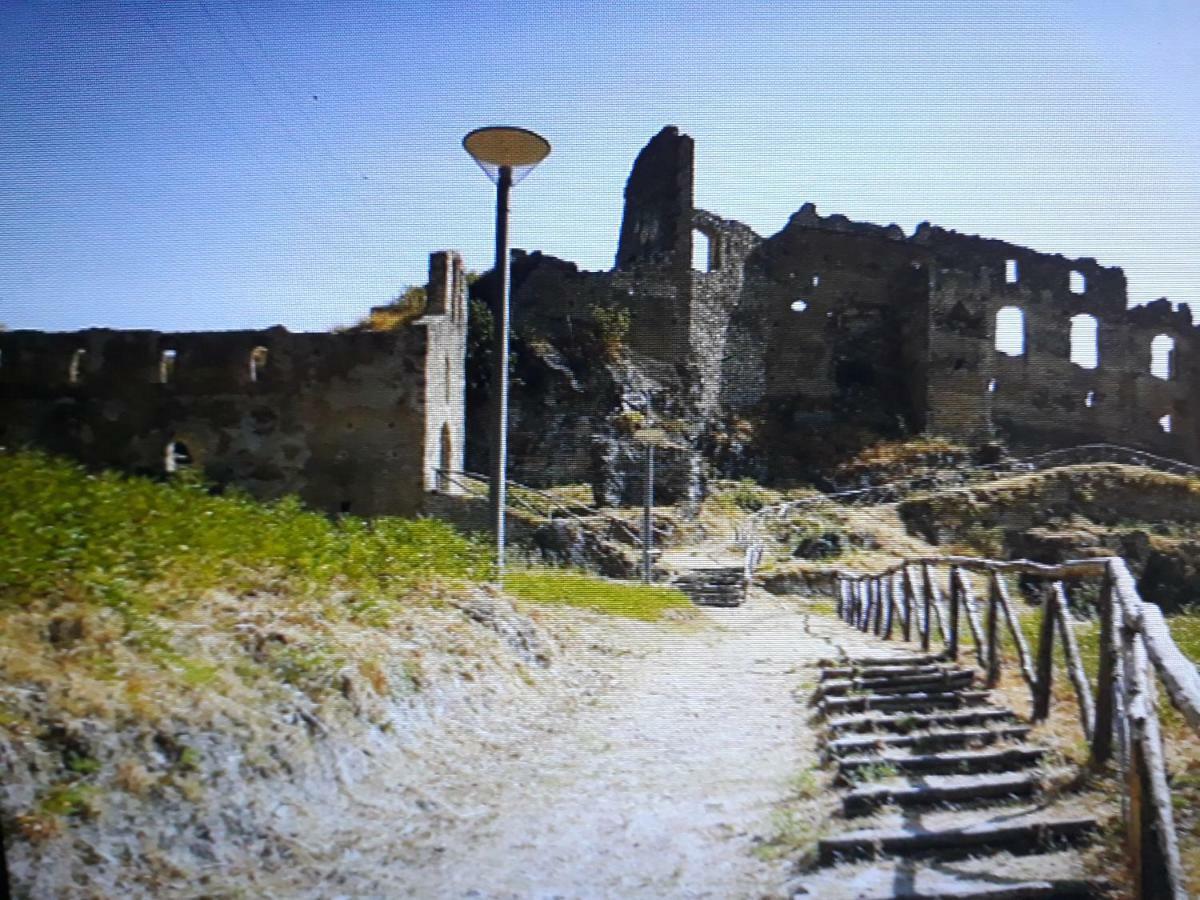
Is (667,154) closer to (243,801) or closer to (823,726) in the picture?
(823,726)

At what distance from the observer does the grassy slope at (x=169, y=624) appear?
303 centimetres

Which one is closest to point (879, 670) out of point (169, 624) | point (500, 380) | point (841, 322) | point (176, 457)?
point (500, 380)

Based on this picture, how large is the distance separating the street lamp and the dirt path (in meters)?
1.82

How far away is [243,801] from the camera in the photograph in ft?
11.0

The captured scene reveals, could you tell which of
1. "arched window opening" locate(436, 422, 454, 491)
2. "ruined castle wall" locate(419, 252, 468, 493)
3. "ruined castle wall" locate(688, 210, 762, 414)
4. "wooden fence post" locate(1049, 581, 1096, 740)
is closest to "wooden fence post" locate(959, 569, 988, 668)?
"wooden fence post" locate(1049, 581, 1096, 740)

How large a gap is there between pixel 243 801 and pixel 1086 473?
1437 cm

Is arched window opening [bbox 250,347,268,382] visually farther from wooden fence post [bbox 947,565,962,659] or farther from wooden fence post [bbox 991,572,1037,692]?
wooden fence post [bbox 991,572,1037,692]

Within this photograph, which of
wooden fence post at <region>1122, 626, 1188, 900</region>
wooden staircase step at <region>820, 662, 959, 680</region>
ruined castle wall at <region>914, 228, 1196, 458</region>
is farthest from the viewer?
ruined castle wall at <region>914, 228, 1196, 458</region>

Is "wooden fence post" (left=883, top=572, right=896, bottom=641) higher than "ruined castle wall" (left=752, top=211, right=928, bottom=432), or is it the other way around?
"ruined castle wall" (left=752, top=211, right=928, bottom=432)

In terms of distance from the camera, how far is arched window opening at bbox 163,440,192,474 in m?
13.2

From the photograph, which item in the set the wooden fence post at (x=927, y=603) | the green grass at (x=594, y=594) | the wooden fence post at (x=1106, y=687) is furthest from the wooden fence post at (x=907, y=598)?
the wooden fence post at (x=1106, y=687)

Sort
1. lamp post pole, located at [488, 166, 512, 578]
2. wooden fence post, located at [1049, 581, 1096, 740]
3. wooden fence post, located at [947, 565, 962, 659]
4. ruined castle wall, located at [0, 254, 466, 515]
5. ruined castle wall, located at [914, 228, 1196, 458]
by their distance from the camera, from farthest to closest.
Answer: ruined castle wall, located at [914, 228, 1196, 458], ruined castle wall, located at [0, 254, 466, 515], lamp post pole, located at [488, 166, 512, 578], wooden fence post, located at [947, 565, 962, 659], wooden fence post, located at [1049, 581, 1096, 740]

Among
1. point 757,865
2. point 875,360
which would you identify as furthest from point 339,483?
point 875,360

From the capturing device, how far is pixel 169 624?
13.6 ft
